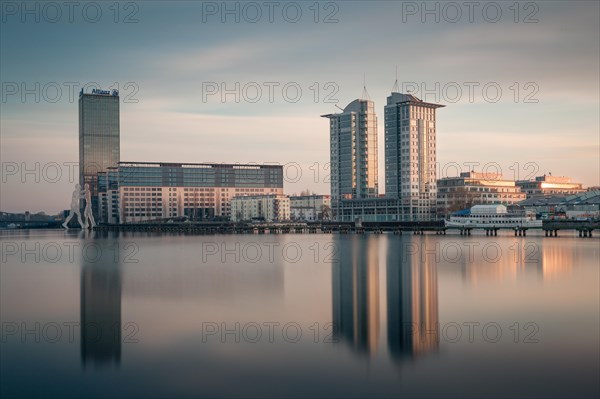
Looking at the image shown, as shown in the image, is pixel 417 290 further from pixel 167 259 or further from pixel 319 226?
pixel 319 226

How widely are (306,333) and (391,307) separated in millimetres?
A: 7275

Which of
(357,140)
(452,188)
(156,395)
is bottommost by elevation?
(156,395)

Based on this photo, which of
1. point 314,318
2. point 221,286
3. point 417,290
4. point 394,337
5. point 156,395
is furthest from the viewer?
point 221,286

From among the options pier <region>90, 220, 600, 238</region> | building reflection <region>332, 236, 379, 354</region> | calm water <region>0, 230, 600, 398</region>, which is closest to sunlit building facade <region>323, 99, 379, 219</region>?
pier <region>90, 220, 600, 238</region>

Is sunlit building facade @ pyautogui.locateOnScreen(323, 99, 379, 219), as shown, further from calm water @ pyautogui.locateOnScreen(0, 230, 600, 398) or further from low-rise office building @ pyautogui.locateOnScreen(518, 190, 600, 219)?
calm water @ pyautogui.locateOnScreen(0, 230, 600, 398)

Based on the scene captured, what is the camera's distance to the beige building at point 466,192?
17700 centimetres

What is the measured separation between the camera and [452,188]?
180 m

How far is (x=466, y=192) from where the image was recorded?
586ft

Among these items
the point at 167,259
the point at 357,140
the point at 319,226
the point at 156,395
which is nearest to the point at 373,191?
the point at 357,140

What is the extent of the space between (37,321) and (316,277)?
70.7 feet

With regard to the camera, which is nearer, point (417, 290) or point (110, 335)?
point (110, 335)

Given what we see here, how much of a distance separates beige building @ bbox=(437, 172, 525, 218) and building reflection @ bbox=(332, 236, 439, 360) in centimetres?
12554

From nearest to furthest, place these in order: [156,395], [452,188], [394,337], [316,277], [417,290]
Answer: [156,395] → [394,337] → [417,290] → [316,277] → [452,188]

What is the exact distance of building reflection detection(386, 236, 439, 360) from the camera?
24422 mm
